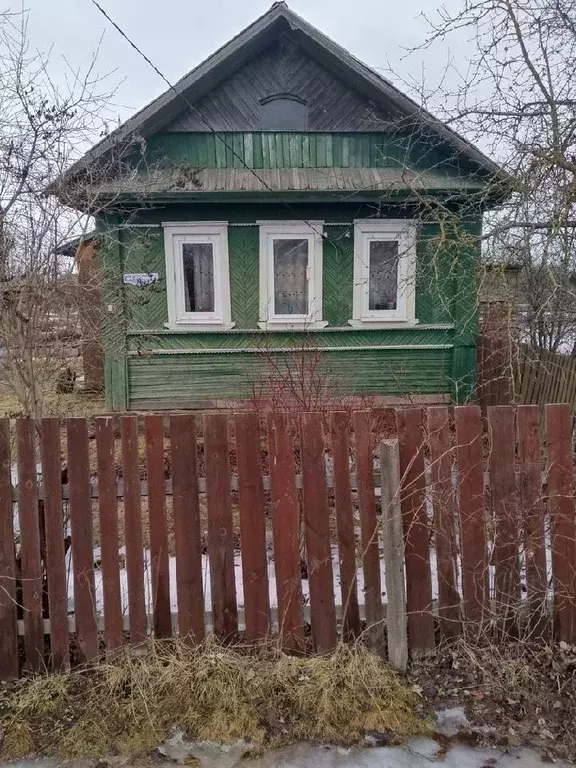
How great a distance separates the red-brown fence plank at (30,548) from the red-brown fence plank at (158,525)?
54 cm

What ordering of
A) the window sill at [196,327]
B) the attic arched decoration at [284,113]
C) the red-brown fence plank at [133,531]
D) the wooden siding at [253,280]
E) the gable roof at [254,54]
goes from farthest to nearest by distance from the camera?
the attic arched decoration at [284,113] → the window sill at [196,327] → the wooden siding at [253,280] → the gable roof at [254,54] → the red-brown fence plank at [133,531]

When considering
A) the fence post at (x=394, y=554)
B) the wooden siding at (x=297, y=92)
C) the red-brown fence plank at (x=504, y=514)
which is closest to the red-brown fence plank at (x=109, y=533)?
the fence post at (x=394, y=554)

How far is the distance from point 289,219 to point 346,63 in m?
2.57

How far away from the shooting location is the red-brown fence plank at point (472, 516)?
239cm

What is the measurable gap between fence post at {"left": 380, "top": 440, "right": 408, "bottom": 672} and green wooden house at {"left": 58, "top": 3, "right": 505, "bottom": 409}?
5828mm

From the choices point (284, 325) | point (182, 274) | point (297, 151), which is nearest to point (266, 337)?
point (284, 325)

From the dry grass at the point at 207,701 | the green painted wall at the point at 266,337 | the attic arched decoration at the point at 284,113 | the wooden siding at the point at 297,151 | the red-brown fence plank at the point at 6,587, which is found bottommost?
the dry grass at the point at 207,701

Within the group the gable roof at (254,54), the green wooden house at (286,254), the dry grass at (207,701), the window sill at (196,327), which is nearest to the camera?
the dry grass at (207,701)

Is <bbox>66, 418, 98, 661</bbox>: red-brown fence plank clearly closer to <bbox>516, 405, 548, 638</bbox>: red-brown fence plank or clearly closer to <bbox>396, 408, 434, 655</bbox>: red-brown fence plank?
<bbox>396, 408, 434, 655</bbox>: red-brown fence plank

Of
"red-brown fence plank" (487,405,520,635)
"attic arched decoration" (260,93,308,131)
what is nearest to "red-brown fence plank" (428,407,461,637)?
"red-brown fence plank" (487,405,520,635)

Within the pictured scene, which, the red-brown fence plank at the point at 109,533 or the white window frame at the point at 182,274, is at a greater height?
the white window frame at the point at 182,274

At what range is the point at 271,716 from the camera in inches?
84.0

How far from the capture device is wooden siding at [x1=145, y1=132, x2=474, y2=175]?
813 centimetres

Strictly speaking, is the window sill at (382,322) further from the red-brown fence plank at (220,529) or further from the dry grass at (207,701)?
the dry grass at (207,701)
